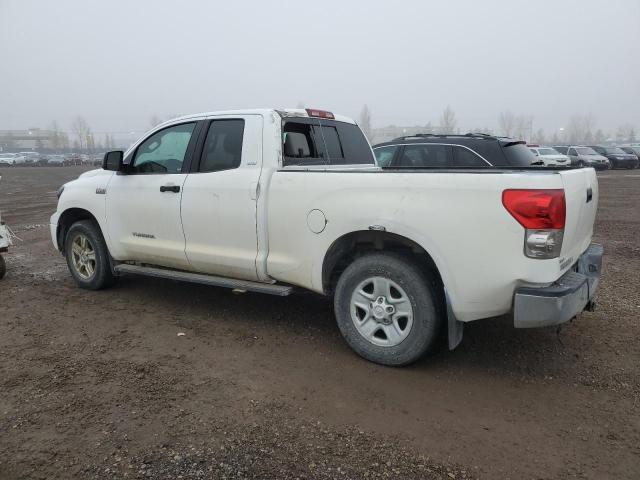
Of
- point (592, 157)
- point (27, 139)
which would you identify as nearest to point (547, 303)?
point (592, 157)

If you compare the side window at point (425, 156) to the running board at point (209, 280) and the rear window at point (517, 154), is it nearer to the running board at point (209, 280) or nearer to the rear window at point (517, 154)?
the rear window at point (517, 154)

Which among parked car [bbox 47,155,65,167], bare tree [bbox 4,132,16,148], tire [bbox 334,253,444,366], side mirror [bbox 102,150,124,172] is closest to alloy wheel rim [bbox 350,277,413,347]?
tire [bbox 334,253,444,366]

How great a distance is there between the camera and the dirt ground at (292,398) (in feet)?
8.66

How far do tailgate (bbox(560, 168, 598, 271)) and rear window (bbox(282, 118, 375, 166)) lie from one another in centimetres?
229

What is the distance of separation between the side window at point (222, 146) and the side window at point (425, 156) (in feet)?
13.7

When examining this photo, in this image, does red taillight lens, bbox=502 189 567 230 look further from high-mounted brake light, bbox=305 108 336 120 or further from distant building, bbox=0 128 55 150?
distant building, bbox=0 128 55 150

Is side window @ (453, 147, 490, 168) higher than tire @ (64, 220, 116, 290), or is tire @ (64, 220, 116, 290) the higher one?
side window @ (453, 147, 490, 168)

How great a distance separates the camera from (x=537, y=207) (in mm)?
3021

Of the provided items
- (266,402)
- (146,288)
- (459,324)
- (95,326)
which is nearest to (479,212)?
(459,324)

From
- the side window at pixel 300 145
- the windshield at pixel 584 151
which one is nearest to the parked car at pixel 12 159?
the windshield at pixel 584 151

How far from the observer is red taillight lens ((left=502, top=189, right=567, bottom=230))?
3.02 metres

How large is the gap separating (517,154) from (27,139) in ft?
467

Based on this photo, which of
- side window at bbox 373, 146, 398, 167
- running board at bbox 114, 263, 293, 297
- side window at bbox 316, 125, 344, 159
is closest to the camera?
running board at bbox 114, 263, 293, 297

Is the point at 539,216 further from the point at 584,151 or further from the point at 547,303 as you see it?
the point at 584,151
